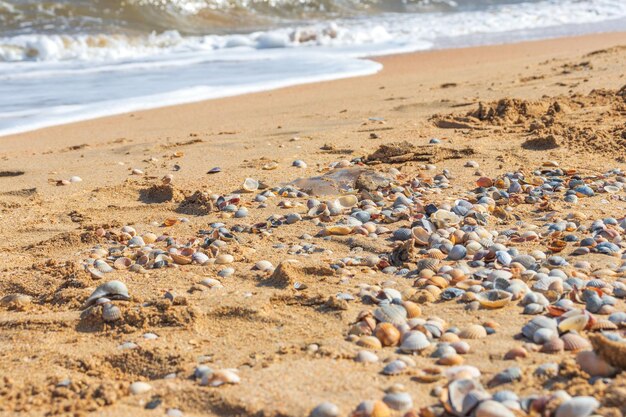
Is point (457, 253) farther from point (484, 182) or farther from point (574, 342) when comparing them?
point (484, 182)

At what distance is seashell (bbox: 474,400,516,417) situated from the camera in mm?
1855

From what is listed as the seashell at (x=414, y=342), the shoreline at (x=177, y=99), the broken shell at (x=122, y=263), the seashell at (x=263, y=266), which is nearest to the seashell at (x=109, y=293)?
the broken shell at (x=122, y=263)

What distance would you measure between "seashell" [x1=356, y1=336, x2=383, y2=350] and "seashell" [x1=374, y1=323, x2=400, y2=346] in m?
0.02

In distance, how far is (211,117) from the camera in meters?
6.25

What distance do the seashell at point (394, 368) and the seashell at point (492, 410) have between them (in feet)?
0.96

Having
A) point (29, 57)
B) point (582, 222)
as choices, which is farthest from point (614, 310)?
point (29, 57)

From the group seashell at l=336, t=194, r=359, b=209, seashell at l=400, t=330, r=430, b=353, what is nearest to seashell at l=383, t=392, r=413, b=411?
seashell at l=400, t=330, r=430, b=353

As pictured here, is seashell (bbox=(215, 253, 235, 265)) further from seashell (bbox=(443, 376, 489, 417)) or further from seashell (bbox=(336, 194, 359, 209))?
seashell (bbox=(443, 376, 489, 417))

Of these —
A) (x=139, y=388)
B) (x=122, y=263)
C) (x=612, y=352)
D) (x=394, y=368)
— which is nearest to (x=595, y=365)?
(x=612, y=352)

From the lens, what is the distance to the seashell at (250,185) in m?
4.05

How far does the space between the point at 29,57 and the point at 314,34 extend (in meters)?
4.05

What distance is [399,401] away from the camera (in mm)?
1970

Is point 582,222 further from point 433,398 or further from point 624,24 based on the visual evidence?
point 624,24

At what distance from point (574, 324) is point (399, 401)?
649mm
